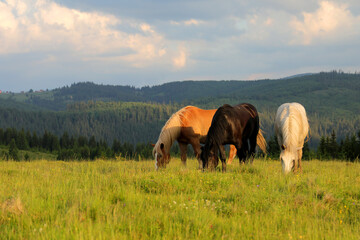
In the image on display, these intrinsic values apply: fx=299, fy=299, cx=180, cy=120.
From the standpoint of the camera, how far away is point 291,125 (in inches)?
503

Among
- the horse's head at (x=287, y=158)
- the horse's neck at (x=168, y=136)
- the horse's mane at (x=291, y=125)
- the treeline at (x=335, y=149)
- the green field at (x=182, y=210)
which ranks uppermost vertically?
the horse's mane at (x=291, y=125)

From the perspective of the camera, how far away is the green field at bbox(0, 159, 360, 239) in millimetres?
5367

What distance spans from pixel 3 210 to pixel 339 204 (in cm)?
773

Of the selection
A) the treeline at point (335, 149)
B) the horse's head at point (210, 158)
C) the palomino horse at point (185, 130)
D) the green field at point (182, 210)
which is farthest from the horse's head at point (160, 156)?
the treeline at point (335, 149)

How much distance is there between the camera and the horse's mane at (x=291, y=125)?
1216cm

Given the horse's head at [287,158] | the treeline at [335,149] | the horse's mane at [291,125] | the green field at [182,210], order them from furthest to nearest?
the treeline at [335,149]
the horse's mane at [291,125]
the horse's head at [287,158]
the green field at [182,210]

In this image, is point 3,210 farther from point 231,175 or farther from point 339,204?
point 339,204

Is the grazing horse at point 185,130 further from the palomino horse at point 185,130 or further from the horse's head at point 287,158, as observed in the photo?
the horse's head at point 287,158

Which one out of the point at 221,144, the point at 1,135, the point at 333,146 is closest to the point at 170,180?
the point at 221,144

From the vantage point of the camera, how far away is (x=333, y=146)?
65312 mm

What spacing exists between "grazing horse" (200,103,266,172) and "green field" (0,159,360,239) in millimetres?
2556

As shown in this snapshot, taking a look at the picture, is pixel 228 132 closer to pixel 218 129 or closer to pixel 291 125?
pixel 218 129

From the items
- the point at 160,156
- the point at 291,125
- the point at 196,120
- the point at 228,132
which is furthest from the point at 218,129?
the point at 291,125

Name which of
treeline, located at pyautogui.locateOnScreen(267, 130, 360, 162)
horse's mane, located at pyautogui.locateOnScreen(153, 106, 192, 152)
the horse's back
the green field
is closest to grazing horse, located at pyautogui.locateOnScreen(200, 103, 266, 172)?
the horse's back
